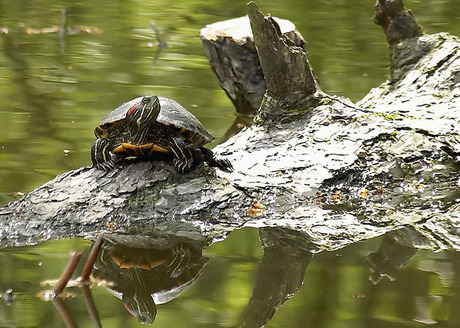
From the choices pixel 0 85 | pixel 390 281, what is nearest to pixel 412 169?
pixel 390 281

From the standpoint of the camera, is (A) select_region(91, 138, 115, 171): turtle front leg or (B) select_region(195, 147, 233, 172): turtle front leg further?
(B) select_region(195, 147, 233, 172): turtle front leg

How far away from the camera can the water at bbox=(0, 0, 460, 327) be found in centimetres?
300

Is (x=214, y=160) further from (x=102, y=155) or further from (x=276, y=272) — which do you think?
(x=276, y=272)

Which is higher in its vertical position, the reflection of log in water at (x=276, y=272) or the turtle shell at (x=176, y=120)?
the turtle shell at (x=176, y=120)

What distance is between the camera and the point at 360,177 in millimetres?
4457

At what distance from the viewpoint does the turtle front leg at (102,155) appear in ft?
13.1

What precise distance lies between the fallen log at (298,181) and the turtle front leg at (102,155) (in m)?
0.04

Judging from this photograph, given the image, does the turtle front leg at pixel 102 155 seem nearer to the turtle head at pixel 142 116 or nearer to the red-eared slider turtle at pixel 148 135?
the red-eared slider turtle at pixel 148 135

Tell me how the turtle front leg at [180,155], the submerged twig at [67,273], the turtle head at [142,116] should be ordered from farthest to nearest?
the turtle front leg at [180,155] → the turtle head at [142,116] → the submerged twig at [67,273]

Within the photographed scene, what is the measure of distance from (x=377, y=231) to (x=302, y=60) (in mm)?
1294

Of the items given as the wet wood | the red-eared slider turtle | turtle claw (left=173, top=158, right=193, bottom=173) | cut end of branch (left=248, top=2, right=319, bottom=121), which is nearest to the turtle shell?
the red-eared slider turtle

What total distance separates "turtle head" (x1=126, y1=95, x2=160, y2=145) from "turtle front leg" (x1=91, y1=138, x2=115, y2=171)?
0.59ft

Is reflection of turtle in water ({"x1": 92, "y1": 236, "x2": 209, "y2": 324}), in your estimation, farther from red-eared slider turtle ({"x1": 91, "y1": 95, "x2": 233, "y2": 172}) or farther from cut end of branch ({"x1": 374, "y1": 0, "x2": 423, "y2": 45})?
cut end of branch ({"x1": 374, "y1": 0, "x2": 423, "y2": 45})

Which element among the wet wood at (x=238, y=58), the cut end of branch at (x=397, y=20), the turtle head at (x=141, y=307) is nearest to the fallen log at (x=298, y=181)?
the cut end of branch at (x=397, y=20)
